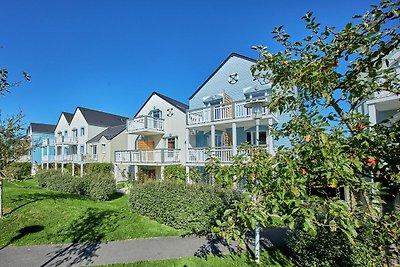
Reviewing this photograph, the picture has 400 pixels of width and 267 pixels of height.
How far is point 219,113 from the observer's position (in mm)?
16297

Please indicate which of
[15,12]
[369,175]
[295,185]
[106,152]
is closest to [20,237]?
[15,12]

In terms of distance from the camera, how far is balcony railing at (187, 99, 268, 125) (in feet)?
48.7

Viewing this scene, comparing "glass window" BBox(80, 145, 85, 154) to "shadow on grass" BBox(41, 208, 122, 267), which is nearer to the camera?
"shadow on grass" BBox(41, 208, 122, 267)

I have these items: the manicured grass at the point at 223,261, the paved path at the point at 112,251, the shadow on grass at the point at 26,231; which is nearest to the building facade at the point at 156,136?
the shadow on grass at the point at 26,231

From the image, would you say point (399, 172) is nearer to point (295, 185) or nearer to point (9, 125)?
point (295, 185)

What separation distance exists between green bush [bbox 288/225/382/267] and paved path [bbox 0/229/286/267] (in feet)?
5.85

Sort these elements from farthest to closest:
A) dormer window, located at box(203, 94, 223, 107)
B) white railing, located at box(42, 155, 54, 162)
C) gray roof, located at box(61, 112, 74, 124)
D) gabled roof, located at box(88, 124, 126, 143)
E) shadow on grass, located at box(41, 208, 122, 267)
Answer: gray roof, located at box(61, 112, 74, 124), white railing, located at box(42, 155, 54, 162), gabled roof, located at box(88, 124, 126, 143), dormer window, located at box(203, 94, 223, 107), shadow on grass, located at box(41, 208, 122, 267)

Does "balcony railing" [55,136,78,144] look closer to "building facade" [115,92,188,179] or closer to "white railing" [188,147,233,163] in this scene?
"building facade" [115,92,188,179]

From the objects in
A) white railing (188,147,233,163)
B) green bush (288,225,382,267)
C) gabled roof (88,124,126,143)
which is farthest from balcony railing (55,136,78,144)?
green bush (288,225,382,267)

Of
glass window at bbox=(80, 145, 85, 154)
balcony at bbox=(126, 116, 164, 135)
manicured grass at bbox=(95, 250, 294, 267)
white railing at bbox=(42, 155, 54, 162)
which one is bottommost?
manicured grass at bbox=(95, 250, 294, 267)

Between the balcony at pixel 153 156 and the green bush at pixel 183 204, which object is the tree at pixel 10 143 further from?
the balcony at pixel 153 156

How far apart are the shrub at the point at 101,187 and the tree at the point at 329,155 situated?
47.3 ft

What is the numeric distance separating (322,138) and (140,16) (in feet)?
45.2

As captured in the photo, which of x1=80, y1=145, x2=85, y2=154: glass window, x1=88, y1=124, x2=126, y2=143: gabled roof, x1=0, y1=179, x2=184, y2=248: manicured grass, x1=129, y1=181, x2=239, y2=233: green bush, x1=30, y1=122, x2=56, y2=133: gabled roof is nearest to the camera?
x1=0, y1=179, x2=184, y2=248: manicured grass
